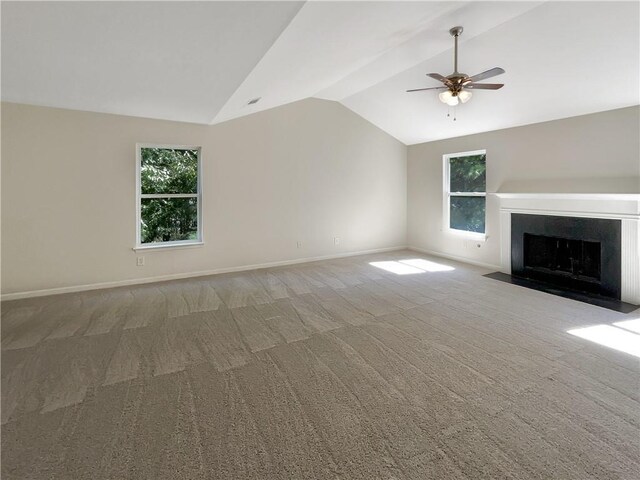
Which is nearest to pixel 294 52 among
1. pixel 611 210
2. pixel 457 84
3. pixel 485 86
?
pixel 457 84

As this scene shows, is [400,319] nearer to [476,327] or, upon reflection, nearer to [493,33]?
[476,327]

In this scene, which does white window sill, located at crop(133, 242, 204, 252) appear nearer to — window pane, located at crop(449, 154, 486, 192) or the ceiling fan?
the ceiling fan

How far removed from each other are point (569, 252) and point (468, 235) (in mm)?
1656

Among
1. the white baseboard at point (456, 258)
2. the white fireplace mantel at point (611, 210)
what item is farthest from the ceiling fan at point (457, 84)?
the white baseboard at point (456, 258)

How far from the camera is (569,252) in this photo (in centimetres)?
452

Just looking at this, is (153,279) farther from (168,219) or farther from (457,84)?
(457,84)

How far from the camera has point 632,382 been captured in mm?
2248

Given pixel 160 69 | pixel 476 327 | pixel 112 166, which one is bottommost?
pixel 476 327

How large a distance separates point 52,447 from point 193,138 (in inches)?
171

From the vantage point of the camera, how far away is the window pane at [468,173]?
18.9 ft

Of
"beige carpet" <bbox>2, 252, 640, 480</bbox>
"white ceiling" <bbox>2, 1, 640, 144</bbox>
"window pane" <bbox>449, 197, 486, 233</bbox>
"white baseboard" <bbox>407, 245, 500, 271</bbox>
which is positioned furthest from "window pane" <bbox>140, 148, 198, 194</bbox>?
"window pane" <bbox>449, 197, 486, 233</bbox>

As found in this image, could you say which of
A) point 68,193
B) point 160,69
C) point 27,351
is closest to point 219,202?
point 68,193

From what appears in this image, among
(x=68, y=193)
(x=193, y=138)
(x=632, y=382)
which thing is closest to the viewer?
(x=632, y=382)

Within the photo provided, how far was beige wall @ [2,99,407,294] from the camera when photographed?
4180mm
